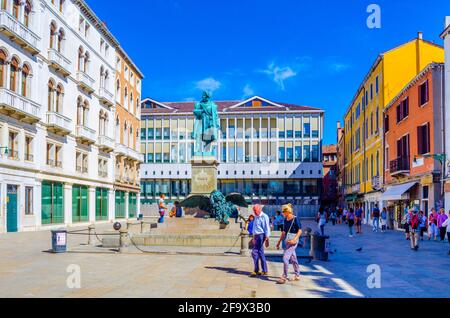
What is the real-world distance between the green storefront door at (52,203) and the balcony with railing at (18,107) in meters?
5.07

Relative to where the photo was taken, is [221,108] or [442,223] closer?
[442,223]

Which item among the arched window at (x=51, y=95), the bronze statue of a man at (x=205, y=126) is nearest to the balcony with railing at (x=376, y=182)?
the bronze statue of a man at (x=205, y=126)

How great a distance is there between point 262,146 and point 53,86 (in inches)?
1803

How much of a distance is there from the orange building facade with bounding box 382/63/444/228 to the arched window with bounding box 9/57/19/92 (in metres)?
23.8

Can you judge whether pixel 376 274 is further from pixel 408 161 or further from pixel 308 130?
pixel 308 130

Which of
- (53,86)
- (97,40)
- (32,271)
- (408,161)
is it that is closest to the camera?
(32,271)

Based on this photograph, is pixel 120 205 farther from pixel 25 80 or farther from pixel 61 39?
pixel 25 80

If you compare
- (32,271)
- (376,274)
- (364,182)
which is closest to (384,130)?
(364,182)

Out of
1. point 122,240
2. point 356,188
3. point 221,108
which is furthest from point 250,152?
point 122,240

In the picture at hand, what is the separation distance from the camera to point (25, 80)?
31750mm

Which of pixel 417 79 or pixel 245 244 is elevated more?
pixel 417 79

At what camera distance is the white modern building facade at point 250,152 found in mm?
76625

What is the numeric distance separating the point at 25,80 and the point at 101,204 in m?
18.4

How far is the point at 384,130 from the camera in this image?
40438 mm
